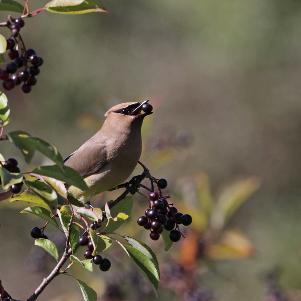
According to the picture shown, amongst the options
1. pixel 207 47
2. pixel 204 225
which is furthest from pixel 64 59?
pixel 204 225

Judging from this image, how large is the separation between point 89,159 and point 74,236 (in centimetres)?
143

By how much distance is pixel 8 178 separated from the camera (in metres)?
2.17

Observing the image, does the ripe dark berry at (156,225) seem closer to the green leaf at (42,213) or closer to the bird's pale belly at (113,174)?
the green leaf at (42,213)

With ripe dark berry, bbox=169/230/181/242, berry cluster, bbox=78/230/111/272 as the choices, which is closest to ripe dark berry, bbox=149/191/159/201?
ripe dark berry, bbox=169/230/181/242

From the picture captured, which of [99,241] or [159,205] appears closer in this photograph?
[99,241]

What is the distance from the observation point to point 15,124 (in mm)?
11938

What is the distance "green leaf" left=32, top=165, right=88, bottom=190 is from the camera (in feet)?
7.34

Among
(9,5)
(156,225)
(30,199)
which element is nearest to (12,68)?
A: (9,5)

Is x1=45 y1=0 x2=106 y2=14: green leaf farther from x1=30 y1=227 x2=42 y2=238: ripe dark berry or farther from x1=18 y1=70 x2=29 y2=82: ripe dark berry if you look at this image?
x1=30 y1=227 x2=42 y2=238: ripe dark berry

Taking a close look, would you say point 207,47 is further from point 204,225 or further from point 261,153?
point 204,225

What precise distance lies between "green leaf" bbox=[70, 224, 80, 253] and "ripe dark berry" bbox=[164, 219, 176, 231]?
268 mm

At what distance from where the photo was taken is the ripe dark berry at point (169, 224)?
2.68m

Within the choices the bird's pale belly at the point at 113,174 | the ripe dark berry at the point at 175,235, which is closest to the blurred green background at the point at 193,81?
the bird's pale belly at the point at 113,174

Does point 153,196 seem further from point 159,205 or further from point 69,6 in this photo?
point 69,6
